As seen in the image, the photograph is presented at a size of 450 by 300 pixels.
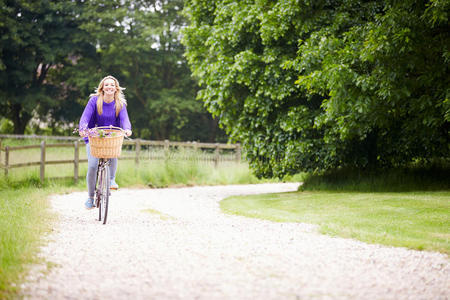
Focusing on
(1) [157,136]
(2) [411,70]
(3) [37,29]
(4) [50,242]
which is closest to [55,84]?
(3) [37,29]

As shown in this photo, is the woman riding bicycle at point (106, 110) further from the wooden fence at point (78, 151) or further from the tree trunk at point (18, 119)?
the tree trunk at point (18, 119)

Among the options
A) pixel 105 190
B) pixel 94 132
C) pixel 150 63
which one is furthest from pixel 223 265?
pixel 150 63

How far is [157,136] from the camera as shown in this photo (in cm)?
4169

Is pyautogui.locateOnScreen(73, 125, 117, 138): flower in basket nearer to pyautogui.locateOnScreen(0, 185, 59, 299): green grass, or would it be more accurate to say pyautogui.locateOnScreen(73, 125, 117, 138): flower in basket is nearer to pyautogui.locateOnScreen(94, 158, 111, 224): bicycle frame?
pyautogui.locateOnScreen(94, 158, 111, 224): bicycle frame

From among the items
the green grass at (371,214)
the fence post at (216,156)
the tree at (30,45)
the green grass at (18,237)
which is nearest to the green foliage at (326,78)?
the green grass at (371,214)

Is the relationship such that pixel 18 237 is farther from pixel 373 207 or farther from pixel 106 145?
pixel 373 207

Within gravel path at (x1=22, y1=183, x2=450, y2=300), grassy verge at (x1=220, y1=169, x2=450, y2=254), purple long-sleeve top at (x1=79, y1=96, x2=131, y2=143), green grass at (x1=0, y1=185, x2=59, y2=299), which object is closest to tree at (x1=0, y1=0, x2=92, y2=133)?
grassy verge at (x1=220, y1=169, x2=450, y2=254)

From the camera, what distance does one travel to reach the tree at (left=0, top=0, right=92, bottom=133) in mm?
32847

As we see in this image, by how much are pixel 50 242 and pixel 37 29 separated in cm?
3148

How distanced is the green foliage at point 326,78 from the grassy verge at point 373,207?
60cm

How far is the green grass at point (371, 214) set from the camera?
→ 6.82 m

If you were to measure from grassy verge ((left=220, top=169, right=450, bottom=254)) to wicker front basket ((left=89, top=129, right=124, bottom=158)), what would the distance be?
3.07 meters

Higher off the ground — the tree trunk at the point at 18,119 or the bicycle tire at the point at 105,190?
the tree trunk at the point at 18,119

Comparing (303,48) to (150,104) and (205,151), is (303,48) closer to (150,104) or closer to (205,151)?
(205,151)
